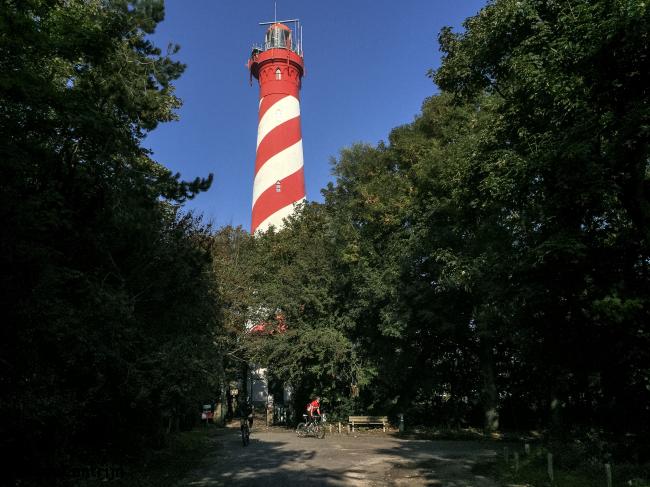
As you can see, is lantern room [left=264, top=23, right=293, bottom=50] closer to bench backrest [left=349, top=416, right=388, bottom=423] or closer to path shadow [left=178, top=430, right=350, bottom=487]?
bench backrest [left=349, top=416, right=388, bottom=423]

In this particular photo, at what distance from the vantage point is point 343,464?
13.3 meters

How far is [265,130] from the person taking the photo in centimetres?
3722

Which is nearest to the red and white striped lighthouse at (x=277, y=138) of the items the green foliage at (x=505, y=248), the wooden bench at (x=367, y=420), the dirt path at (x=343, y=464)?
the green foliage at (x=505, y=248)

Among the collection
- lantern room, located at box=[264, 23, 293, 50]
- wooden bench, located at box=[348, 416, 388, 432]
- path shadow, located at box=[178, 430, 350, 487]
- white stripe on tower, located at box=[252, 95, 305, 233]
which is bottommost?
path shadow, located at box=[178, 430, 350, 487]

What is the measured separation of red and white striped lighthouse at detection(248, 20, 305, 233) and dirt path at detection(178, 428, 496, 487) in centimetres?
1936

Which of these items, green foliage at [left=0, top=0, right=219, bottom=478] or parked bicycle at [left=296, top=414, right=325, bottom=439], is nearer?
green foliage at [left=0, top=0, right=219, bottom=478]

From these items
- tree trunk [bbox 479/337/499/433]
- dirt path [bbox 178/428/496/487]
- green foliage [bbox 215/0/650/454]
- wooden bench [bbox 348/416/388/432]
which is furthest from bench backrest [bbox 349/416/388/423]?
dirt path [bbox 178/428/496/487]

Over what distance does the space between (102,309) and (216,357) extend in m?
4.21

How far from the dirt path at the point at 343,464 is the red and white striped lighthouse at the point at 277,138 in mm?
19365

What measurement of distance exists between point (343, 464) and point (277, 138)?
87.9ft

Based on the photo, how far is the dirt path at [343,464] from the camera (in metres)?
11.1

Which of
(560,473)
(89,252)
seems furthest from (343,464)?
(89,252)

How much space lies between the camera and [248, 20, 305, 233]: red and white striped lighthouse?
3634cm

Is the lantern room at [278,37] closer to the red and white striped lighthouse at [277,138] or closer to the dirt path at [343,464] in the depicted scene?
the red and white striped lighthouse at [277,138]
